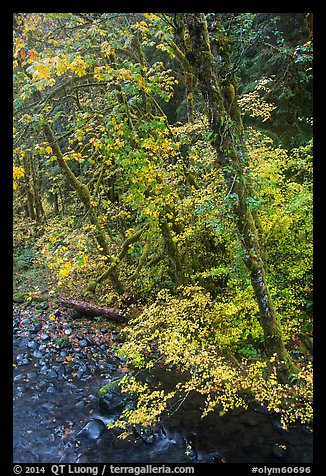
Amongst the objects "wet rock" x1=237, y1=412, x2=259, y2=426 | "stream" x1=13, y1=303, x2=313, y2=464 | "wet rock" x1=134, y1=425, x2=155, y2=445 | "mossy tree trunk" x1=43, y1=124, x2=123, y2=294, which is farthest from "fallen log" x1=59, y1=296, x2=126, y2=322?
"wet rock" x1=237, y1=412, x2=259, y2=426

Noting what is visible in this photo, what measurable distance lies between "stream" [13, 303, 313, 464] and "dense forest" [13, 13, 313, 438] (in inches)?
10.9

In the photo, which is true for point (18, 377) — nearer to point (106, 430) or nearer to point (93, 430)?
point (93, 430)

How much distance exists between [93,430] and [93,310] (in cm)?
373

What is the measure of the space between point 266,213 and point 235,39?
2.94m

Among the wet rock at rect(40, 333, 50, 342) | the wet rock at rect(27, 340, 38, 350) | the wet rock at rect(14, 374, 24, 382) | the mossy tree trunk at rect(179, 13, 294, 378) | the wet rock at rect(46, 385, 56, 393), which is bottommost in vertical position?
the wet rock at rect(46, 385, 56, 393)

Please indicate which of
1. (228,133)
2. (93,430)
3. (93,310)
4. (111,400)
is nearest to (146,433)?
(93,430)

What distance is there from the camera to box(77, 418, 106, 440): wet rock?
5039 millimetres

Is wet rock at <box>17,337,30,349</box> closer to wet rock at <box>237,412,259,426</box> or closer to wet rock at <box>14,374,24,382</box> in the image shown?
wet rock at <box>14,374,24,382</box>

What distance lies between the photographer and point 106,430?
5152mm

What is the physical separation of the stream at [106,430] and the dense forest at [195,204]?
276mm
